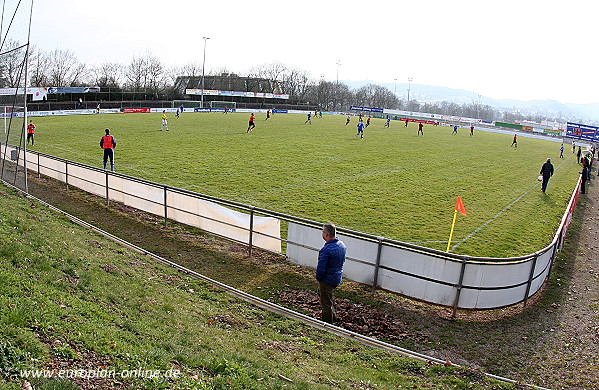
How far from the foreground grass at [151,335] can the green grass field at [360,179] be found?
24.0ft

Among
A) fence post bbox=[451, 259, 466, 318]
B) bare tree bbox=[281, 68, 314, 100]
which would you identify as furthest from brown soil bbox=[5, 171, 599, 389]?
bare tree bbox=[281, 68, 314, 100]

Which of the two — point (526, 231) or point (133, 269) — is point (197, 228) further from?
point (526, 231)

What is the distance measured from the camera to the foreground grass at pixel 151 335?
16.1ft

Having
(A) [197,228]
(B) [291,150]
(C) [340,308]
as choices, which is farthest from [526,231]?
(B) [291,150]

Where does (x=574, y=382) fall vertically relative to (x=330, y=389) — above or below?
below

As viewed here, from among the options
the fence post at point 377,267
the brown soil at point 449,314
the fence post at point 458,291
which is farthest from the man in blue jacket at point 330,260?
the fence post at point 458,291

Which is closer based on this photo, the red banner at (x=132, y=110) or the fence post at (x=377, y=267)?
the fence post at (x=377, y=267)

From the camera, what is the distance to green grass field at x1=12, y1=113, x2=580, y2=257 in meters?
15.8

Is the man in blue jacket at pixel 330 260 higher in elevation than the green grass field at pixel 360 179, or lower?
higher

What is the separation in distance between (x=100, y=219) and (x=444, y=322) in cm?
986

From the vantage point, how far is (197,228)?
13086 mm

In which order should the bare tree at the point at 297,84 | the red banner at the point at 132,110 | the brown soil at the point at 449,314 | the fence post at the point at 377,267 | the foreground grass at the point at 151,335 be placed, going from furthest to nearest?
the bare tree at the point at 297,84
the red banner at the point at 132,110
the fence post at the point at 377,267
the brown soil at the point at 449,314
the foreground grass at the point at 151,335

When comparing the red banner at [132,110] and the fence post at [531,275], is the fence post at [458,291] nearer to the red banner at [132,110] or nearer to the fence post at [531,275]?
the fence post at [531,275]

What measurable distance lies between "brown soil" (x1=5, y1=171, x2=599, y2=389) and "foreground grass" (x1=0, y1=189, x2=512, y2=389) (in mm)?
907
